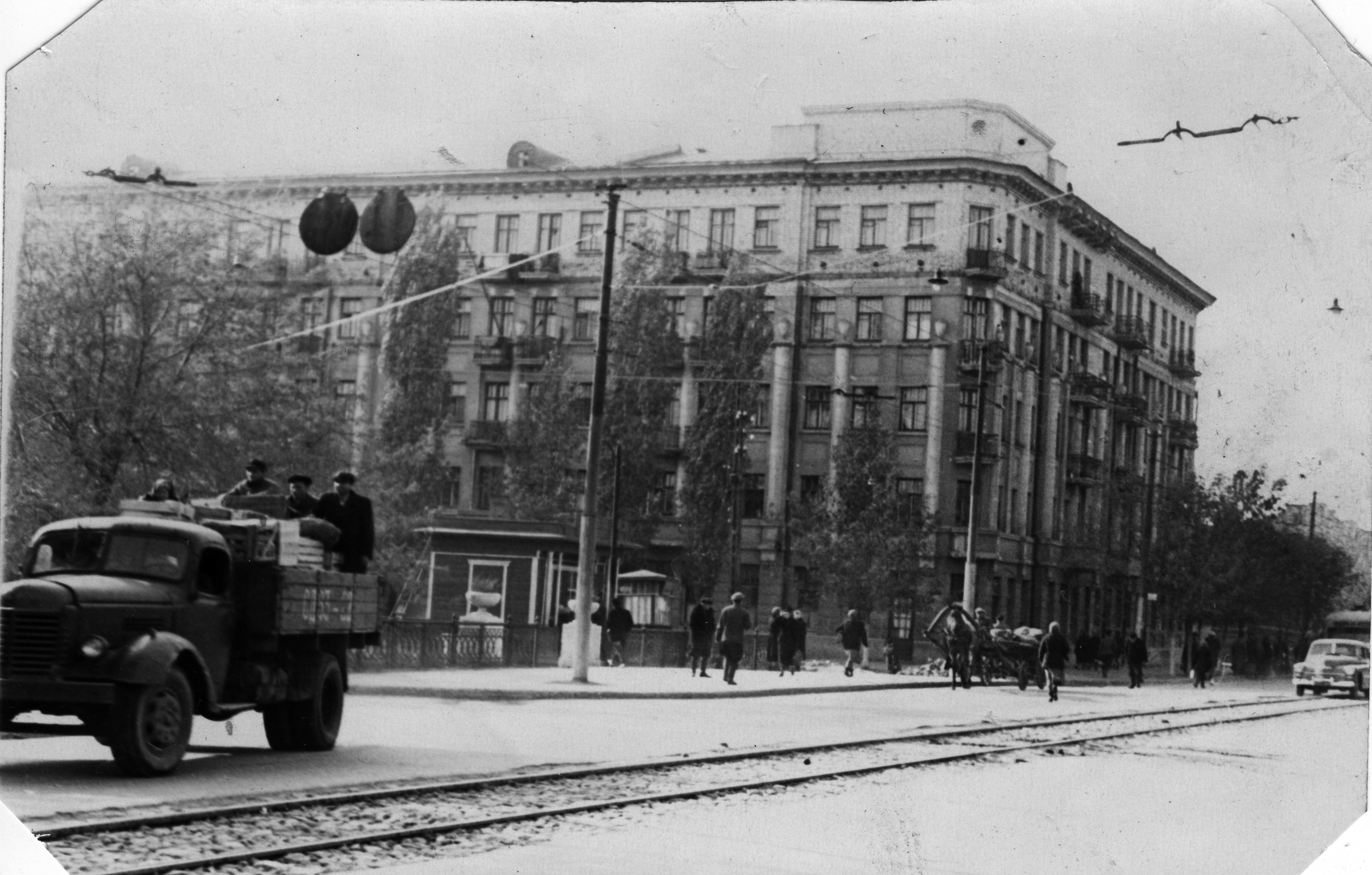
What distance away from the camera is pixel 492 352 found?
466 inches

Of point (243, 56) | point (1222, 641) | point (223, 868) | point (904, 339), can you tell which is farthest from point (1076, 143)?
point (223, 868)

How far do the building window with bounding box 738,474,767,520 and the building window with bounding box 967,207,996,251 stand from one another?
204 centimetres

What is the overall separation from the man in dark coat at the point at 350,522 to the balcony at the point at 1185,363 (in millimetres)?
5440

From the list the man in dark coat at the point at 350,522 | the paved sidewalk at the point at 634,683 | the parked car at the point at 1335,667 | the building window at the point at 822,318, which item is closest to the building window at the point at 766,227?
the building window at the point at 822,318

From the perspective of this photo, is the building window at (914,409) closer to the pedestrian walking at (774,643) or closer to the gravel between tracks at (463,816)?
the pedestrian walking at (774,643)

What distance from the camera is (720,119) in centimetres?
1091

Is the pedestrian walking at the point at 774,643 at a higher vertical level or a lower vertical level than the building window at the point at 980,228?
lower

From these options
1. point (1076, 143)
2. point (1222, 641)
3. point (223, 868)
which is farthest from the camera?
point (1222, 641)

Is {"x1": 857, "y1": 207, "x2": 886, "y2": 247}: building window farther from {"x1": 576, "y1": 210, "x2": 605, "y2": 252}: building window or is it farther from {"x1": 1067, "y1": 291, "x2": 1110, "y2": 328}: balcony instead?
{"x1": 576, "y1": 210, "x2": 605, "y2": 252}: building window

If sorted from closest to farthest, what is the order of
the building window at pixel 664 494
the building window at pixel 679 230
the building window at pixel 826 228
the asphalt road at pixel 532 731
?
the asphalt road at pixel 532 731
the building window at pixel 826 228
the building window at pixel 679 230
the building window at pixel 664 494

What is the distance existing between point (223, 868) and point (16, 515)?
5.40m

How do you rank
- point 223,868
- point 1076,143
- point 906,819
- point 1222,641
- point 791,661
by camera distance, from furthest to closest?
point 1222,641 → point 791,661 → point 1076,143 → point 906,819 → point 223,868

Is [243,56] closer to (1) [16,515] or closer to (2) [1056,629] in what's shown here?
(1) [16,515]

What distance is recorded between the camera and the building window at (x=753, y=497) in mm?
11203
